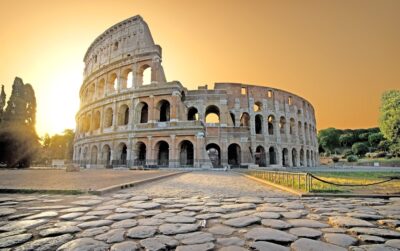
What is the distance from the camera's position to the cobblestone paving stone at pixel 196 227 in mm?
2039

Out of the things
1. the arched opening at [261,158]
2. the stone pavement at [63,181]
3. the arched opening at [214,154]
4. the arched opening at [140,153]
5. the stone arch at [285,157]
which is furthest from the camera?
the stone arch at [285,157]

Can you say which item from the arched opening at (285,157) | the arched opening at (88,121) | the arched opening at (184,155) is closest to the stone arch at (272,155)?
the arched opening at (285,157)

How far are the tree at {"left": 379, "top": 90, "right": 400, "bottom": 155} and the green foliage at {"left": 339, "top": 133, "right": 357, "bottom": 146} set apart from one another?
41.4 m

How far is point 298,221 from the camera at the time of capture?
2.87m

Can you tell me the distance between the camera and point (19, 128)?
837 inches

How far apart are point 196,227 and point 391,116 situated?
34410 millimetres

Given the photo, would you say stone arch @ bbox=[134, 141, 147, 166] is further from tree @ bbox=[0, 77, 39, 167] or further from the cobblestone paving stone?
the cobblestone paving stone

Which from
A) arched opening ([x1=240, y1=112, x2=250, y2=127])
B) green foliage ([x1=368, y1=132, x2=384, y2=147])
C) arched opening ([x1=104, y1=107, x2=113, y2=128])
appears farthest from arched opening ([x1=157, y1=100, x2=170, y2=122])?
green foliage ([x1=368, y1=132, x2=384, y2=147])

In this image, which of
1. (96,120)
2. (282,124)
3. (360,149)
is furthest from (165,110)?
(360,149)

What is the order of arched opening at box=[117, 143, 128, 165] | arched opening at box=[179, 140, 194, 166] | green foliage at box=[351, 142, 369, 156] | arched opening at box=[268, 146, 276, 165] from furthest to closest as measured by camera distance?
green foliage at box=[351, 142, 369, 156], arched opening at box=[268, 146, 276, 165], arched opening at box=[117, 143, 128, 165], arched opening at box=[179, 140, 194, 166]

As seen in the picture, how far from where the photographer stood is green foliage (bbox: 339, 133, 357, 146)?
221 ft

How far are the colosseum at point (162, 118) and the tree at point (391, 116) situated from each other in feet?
31.3

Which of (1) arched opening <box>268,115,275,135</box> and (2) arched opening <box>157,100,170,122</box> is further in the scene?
(1) arched opening <box>268,115,275,135</box>

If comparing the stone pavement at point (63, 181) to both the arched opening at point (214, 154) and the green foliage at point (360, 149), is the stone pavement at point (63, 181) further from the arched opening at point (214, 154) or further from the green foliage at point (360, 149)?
the green foliage at point (360, 149)
